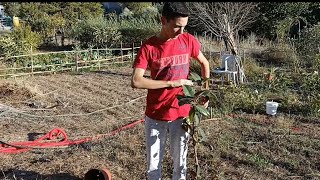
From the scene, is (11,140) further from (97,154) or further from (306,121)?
(306,121)

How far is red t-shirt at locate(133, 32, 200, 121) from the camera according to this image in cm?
213

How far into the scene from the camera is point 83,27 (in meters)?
14.1

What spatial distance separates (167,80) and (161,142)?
0.39 metres

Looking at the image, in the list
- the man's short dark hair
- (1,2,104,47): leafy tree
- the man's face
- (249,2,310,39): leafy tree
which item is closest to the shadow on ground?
the man's face

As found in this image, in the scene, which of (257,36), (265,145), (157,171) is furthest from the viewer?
(257,36)

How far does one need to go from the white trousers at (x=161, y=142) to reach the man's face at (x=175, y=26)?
0.51m

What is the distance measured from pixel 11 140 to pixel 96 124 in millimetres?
1073

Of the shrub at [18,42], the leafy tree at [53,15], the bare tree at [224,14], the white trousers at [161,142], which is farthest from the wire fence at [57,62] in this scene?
the white trousers at [161,142]

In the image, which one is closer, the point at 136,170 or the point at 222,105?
the point at 136,170

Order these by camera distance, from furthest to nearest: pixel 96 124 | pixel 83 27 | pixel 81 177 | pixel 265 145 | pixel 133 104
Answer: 1. pixel 83 27
2. pixel 133 104
3. pixel 96 124
4. pixel 265 145
5. pixel 81 177

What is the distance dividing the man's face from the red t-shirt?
77 mm

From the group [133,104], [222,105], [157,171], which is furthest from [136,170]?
[133,104]

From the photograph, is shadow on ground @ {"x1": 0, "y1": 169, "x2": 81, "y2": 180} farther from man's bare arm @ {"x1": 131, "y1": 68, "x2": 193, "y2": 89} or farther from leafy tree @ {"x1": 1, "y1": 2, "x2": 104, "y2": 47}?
leafy tree @ {"x1": 1, "y1": 2, "x2": 104, "y2": 47}

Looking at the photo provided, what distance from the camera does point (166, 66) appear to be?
2.17 metres
